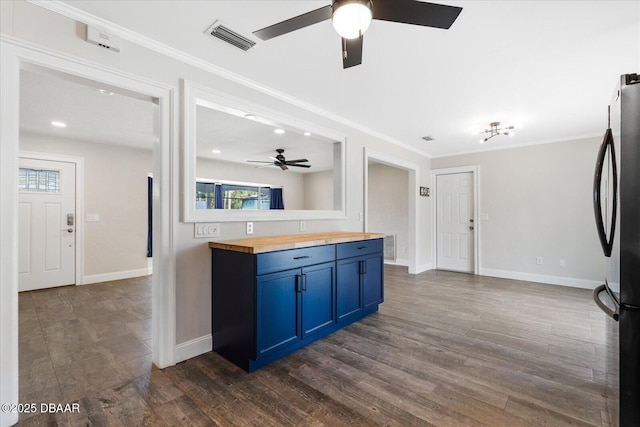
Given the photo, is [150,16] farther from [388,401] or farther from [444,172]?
[444,172]

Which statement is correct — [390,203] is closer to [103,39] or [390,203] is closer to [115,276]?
[115,276]

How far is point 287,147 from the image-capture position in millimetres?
5648

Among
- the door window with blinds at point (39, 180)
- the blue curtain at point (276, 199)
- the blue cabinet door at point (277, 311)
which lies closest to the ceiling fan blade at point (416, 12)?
the blue cabinet door at point (277, 311)

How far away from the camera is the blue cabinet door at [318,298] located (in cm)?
249

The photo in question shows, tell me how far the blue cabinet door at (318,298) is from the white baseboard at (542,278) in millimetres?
4031

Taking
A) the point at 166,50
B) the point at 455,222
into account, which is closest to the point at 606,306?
the point at 166,50

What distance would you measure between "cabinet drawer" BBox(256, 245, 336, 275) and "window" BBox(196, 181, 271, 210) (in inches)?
184

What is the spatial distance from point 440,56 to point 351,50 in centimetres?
108

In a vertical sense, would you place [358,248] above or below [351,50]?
below

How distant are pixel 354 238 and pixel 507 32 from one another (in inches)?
80.7

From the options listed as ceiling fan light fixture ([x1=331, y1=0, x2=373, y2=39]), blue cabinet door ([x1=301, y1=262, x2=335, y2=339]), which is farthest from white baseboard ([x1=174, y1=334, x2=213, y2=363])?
ceiling fan light fixture ([x1=331, y1=0, x2=373, y2=39])

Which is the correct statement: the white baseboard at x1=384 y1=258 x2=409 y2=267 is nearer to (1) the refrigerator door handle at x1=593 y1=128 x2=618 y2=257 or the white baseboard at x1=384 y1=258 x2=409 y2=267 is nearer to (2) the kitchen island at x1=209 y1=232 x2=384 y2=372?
(2) the kitchen island at x1=209 y1=232 x2=384 y2=372

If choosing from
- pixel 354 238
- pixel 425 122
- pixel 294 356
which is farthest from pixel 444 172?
pixel 294 356

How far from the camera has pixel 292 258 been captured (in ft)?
7.77
